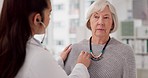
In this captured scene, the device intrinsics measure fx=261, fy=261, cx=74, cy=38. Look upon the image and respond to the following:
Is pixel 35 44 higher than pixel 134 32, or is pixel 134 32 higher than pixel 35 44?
pixel 35 44

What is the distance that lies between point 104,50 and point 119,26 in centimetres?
268

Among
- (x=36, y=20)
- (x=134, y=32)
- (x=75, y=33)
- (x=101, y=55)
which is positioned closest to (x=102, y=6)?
(x=101, y=55)

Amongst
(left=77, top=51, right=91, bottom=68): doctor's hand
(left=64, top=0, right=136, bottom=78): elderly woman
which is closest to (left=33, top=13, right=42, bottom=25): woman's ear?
(left=77, top=51, right=91, bottom=68): doctor's hand

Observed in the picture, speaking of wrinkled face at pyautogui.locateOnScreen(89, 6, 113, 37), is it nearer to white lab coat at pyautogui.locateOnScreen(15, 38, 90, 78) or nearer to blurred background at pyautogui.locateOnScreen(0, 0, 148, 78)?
white lab coat at pyautogui.locateOnScreen(15, 38, 90, 78)

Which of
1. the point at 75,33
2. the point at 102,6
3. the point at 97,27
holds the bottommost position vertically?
the point at 75,33

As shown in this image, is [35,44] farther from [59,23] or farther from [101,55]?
[59,23]

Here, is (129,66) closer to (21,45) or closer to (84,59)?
(84,59)

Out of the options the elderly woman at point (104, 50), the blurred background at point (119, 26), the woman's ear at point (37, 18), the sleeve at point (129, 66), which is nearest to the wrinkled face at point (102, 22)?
the elderly woman at point (104, 50)

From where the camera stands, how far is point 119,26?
443cm

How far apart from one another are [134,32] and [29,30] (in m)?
3.63

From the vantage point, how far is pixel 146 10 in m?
4.54

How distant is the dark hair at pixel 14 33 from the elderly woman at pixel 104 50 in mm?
807

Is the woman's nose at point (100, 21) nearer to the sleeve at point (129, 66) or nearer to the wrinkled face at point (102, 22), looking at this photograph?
the wrinkled face at point (102, 22)

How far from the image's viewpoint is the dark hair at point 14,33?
103cm
